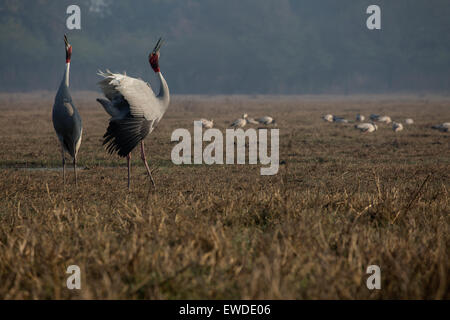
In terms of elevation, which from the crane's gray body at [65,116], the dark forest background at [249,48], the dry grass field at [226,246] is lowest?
the dry grass field at [226,246]

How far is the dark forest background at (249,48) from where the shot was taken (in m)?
108

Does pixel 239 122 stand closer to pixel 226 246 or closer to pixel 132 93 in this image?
pixel 132 93

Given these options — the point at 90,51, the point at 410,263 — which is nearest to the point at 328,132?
the point at 410,263

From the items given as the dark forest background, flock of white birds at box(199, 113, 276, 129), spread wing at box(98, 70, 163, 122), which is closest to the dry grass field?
spread wing at box(98, 70, 163, 122)

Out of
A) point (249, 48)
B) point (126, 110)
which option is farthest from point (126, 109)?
point (249, 48)

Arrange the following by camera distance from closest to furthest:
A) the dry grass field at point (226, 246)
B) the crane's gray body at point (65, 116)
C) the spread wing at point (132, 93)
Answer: the dry grass field at point (226, 246) < the spread wing at point (132, 93) < the crane's gray body at point (65, 116)

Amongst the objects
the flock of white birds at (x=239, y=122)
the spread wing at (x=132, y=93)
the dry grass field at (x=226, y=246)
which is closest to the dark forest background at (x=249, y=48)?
the flock of white birds at (x=239, y=122)

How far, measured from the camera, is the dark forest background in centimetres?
10756

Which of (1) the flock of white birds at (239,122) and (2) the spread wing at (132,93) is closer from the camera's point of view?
(2) the spread wing at (132,93)

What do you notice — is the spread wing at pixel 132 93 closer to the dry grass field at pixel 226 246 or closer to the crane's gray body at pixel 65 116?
the crane's gray body at pixel 65 116

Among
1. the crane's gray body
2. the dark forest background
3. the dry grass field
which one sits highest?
the dark forest background

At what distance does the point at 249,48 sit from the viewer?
388 feet

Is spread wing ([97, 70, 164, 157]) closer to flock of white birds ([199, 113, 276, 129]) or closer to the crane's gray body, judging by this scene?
the crane's gray body
